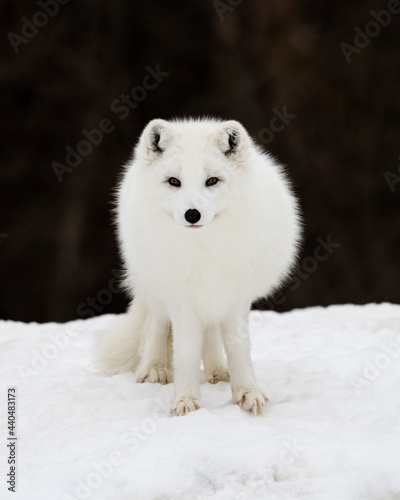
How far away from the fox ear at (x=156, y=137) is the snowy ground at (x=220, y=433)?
1069mm

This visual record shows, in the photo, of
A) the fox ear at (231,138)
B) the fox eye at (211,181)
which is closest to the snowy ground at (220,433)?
the fox eye at (211,181)

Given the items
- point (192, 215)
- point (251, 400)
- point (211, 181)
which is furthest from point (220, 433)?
point (211, 181)

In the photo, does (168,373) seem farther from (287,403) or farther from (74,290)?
(74,290)

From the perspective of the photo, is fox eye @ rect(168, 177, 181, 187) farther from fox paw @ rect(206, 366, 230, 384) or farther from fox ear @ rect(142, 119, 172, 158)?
fox paw @ rect(206, 366, 230, 384)

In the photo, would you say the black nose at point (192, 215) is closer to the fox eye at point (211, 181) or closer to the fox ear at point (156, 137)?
the fox eye at point (211, 181)

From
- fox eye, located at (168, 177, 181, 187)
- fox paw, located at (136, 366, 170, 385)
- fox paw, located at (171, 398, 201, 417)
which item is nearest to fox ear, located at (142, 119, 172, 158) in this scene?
fox eye, located at (168, 177, 181, 187)

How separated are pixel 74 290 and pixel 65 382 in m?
4.72

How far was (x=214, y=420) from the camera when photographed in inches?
97.1

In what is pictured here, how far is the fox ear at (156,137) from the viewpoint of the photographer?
271 centimetres

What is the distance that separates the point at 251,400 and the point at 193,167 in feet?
3.15

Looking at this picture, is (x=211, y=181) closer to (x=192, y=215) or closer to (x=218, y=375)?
(x=192, y=215)

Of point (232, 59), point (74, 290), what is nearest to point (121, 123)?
point (232, 59)

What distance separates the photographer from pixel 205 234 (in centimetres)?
271

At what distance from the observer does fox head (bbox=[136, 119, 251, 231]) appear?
8.35ft
